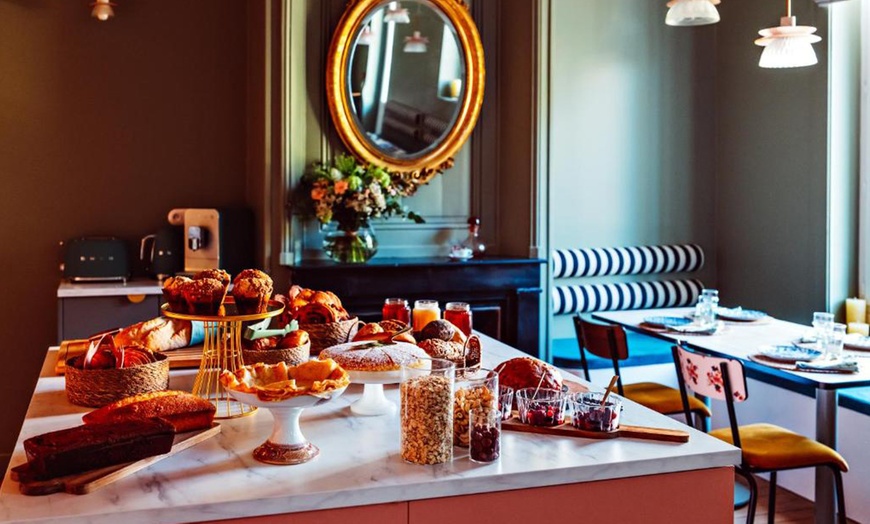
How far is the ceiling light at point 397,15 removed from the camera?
184 inches

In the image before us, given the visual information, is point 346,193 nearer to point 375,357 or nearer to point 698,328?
point 698,328

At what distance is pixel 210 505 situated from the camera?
143cm

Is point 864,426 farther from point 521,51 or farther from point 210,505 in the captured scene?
point 210,505

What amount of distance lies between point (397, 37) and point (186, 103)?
3.94ft

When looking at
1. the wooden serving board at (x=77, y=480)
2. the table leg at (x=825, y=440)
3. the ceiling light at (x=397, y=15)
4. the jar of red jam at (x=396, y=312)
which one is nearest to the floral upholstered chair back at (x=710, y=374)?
the table leg at (x=825, y=440)

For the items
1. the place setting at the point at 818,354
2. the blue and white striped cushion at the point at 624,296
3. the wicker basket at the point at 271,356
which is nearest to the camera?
the wicker basket at the point at 271,356

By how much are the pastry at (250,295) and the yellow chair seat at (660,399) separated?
2190 mm

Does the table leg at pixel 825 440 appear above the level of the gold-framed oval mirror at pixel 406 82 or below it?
below

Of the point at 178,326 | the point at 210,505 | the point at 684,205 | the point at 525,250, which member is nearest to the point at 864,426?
the point at 525,250

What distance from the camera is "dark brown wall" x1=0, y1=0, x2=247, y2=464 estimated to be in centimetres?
448

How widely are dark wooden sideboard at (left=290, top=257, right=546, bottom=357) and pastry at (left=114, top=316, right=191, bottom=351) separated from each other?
1636mm

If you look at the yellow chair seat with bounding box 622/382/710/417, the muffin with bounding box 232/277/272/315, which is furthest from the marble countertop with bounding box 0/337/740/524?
the yellow chair seat with bounding box 622/382/710/417

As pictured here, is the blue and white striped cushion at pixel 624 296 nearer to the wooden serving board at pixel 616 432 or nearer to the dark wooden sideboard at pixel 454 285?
the dark wooden sideboard at pixel 454 285

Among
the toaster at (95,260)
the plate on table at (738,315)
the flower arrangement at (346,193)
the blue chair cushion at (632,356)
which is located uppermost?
the flower arrangement at (346,193)
